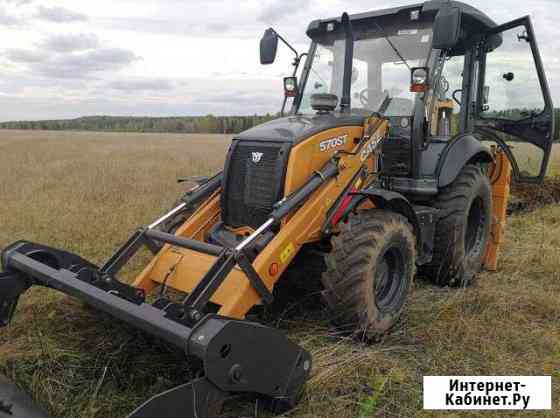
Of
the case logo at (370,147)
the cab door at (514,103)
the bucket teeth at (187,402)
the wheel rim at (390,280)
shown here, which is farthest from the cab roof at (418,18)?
the bucket teeth at (187,402)

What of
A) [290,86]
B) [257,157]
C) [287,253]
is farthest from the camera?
[290,86]

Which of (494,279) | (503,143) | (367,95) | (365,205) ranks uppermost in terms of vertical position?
(367,95)

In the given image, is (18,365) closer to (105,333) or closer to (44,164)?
(105,333)

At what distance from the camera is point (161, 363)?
361 centimetres

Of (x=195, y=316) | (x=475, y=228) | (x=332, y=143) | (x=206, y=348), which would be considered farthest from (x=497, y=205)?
(x=206, y=348)

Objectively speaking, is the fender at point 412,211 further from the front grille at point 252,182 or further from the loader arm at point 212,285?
the front grille at point 252,182

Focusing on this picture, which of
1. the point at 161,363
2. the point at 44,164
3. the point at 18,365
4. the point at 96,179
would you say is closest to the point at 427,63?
the point at 161,363

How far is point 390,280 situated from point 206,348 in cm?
210

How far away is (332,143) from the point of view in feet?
14.2

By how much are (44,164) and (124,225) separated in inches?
416

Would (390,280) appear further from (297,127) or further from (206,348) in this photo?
(206,348)

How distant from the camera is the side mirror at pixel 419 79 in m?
4.74

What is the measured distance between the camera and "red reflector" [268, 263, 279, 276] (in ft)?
11.8

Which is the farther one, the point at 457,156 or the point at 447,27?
the point at 457,156
